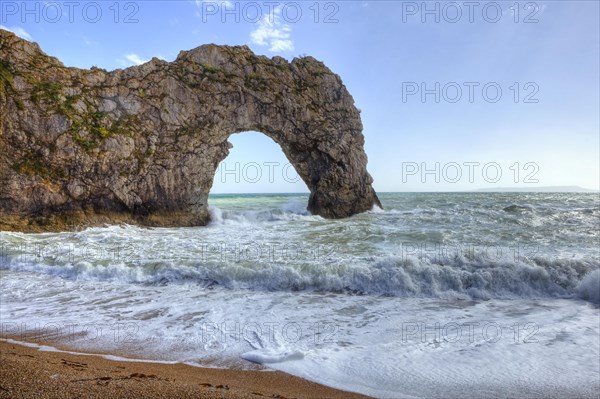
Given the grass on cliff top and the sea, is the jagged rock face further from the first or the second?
the sea

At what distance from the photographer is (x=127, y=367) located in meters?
3.76

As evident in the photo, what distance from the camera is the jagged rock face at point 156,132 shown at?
16438 mm

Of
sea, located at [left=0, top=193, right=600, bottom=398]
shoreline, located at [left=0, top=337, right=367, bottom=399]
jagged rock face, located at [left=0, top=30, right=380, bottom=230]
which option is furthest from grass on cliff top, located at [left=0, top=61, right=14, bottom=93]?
shoreline, located at [left=0, top=337, right=367, bottom=399]

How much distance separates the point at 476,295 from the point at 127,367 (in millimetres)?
6371

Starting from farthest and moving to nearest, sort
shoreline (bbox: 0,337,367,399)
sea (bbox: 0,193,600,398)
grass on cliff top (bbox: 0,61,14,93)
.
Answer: grass on cliff top (bbox: 0,61,14,93) < sea (bbox: 0,193,600,398) < shoreline (bbox: 0,337,367,399)

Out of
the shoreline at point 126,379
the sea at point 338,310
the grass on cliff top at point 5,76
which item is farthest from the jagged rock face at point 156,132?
the shoreline at point 126,379

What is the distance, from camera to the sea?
3883 millimetres

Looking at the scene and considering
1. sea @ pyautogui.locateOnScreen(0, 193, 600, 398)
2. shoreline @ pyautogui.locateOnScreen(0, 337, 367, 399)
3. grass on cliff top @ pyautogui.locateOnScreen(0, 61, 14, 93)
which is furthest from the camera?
grass on cliff top @ pyautogui.locateOnScreen(0, 61, 14, 93)

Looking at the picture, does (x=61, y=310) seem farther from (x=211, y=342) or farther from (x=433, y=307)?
(x=433, y=307)

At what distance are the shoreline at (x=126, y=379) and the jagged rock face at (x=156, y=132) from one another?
1487 cm

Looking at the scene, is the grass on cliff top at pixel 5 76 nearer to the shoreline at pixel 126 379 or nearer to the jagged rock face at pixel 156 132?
the jagged rock face at pixel 156 132

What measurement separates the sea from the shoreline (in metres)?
0.18

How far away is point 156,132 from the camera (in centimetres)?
1947

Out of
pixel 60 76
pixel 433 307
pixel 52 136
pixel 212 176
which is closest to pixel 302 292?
pixel 433 307
